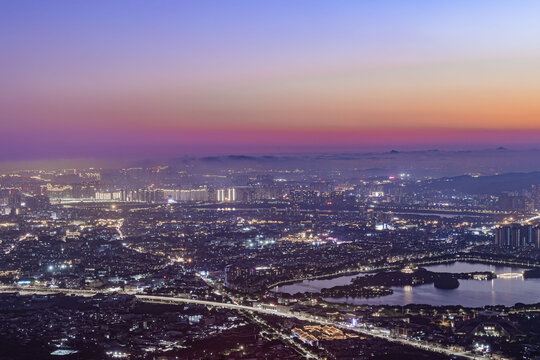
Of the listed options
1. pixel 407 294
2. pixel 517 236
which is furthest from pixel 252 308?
pixel 517 236

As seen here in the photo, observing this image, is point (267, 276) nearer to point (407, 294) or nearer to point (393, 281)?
point (393, 281)

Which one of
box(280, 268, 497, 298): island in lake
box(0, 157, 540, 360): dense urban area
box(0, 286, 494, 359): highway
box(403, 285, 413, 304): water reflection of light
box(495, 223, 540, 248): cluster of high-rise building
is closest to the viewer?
box(0, 286, 494, 359): highway

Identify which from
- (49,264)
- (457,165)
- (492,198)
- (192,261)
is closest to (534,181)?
(492,198)

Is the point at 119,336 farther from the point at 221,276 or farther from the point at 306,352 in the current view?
the point at 221,276

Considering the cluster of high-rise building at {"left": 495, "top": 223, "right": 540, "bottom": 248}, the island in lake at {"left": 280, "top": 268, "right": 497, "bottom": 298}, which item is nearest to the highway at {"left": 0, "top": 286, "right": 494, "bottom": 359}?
the island in lake at {"left": 280, "top": 268, "right": 497, "bottom": 298}

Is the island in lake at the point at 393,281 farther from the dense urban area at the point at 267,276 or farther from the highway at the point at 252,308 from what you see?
the highway at the point at 252,308

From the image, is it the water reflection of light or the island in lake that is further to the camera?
the island in lake

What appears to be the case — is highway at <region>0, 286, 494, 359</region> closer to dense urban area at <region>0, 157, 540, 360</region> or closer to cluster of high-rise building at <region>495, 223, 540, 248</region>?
dense urban area at <region>0, 157, 540, 360</region>

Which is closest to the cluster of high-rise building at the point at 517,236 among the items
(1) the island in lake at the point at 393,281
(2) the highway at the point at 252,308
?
(1) the island in lake at the point at 393,281
